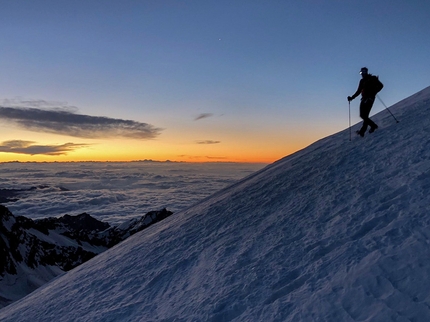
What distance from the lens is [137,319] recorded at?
6117mm

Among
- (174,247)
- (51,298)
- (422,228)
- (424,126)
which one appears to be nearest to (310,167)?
(424,126)

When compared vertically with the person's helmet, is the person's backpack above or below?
below

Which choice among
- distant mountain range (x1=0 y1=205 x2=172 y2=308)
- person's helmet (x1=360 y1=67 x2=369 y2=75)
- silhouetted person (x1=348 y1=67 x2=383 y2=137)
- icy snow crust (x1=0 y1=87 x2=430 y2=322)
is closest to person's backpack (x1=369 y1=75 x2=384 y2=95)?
silhouetted person (x1=348 y1=67 x2=383 y2=137)

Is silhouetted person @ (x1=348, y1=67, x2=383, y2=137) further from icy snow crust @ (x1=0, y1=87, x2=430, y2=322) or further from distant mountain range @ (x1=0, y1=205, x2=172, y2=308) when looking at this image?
distant mountain range @ (x1=0, y1=205, x2=172, y2=308)

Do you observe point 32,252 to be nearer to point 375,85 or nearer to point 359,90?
point 359,90

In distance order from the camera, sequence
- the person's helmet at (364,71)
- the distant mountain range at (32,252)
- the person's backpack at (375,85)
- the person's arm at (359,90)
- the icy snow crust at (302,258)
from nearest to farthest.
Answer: the icy snow crust at (302,258) < the person's backpack at (375,85) < the person's helmet at (364,71) < the person's arm at (359,90) < the distant mountain range at (32,252)

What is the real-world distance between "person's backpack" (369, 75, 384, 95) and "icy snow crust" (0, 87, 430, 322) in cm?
168

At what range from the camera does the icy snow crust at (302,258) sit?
4.51 m

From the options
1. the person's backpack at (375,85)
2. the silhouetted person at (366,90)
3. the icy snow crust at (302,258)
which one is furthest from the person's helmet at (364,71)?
the icy snow crust at (302,258)

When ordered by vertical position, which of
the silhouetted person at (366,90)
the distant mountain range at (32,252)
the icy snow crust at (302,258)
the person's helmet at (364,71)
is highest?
the person's helmet at (364,71)

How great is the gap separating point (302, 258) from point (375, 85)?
8.86 metres

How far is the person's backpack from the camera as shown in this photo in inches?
464

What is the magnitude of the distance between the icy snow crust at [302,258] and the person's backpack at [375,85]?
5.50ft

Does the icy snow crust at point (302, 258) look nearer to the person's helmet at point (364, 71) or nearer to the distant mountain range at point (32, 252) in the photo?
the person's helmet at point (364, 71)
